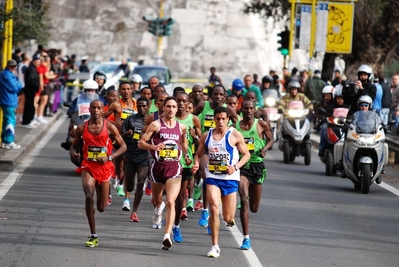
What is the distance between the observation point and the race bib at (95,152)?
1218 cm

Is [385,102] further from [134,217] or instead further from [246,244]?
[246,244]

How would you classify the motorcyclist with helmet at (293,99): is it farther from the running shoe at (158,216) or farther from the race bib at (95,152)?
the race bib at (95,152)

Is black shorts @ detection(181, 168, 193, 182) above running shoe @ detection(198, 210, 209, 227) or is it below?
above

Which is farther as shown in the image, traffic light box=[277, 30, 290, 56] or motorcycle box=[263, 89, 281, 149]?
traffic light box=[277, 30, 290, 56]

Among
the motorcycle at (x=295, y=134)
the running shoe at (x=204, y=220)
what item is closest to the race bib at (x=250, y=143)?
the running shoe at (x=204, y=220)

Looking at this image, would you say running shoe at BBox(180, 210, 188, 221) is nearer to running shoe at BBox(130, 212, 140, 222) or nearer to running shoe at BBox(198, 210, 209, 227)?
running shoe at BBox(198, 210, 209, 227)

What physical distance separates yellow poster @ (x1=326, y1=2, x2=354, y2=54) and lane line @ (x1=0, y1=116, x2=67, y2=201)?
927 centimetres

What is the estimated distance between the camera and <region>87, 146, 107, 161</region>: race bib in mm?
12180

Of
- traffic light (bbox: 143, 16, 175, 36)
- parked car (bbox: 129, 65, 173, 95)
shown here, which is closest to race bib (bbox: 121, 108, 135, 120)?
parked car (bbox: 129, 65, 173, 95)

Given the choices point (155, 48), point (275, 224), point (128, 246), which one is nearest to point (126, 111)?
point (275, 224)

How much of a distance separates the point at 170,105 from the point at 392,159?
1307cm

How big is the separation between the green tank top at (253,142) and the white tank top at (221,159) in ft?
4.64

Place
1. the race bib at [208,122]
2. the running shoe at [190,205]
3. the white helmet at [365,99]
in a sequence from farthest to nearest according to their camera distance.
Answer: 1. the white helmet at [365,99]
2. the race bib at [208,122]
3. the running shoe at [190,205]

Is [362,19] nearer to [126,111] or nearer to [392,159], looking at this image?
[392,159]
